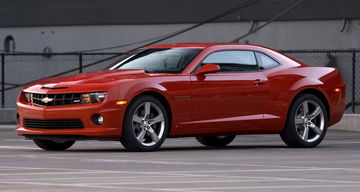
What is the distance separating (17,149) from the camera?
52.9ft

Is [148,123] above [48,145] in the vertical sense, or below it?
above

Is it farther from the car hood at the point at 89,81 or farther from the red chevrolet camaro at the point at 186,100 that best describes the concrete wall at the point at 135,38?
the car hood at the point at 89,81

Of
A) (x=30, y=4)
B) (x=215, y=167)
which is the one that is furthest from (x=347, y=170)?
(x=30, y=4)

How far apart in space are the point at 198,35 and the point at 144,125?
14.9 m

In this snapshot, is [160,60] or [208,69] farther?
[160,60]

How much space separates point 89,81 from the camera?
14836mm

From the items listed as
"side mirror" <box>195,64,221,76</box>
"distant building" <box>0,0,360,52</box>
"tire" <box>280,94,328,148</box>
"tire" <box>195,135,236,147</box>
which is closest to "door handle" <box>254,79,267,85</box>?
"tire" <box>280,94,328,148</box>

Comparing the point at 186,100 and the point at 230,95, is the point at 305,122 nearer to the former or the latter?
the point at 230,95

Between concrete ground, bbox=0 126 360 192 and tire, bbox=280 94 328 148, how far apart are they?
206mm

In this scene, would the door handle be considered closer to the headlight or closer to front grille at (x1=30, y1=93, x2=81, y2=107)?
the headlight

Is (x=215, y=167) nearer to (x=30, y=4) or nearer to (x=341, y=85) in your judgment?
(x=341, y=85)

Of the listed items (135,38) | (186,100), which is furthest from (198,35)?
(186,100)

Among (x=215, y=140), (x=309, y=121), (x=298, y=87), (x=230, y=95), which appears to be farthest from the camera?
(x=215, y=140)

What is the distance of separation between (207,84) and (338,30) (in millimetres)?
11890
